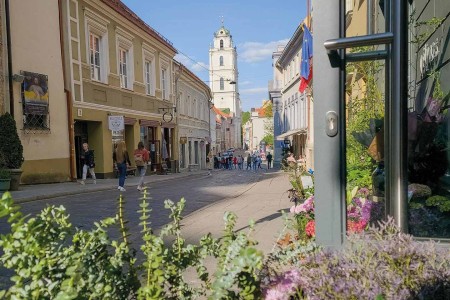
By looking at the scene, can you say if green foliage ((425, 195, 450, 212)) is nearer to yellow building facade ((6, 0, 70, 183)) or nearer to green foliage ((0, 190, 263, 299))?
green foliage ((0, 190, 263, 299))

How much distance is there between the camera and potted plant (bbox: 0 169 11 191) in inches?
380

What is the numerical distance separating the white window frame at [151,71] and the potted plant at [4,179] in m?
11.2

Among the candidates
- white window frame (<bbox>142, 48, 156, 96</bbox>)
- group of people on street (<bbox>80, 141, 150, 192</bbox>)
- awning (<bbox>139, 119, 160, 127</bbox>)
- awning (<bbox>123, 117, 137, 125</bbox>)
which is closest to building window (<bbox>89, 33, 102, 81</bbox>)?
awning (<bbox>123, 117, 137, 125</bbox>)

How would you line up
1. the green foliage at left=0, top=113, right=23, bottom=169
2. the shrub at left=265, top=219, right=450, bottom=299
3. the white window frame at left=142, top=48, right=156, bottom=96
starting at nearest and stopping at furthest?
the shrub at left=265, top=219, right=450, bottom=299, the green foliage at left=0, top=113, right=23, bottom=169, the white window frame at left=142, top=48, right=156, bottom=96

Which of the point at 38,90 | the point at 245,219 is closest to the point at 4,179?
the point at 38,90

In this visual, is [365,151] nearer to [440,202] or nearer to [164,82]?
[440,202]

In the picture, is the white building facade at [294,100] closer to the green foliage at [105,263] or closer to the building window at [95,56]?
the building window at [95,56]

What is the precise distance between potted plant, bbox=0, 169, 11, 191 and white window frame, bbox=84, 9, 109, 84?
6431 millimetres

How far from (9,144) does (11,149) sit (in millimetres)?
150

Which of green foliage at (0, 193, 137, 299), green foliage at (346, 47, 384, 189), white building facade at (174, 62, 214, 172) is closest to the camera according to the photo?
green foliage at (0, 193, 137, 299)

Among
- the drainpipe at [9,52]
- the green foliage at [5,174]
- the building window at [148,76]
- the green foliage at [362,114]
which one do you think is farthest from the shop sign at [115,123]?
the green foliage at [362,114]

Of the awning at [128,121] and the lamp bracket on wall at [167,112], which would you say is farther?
the lamp bracket on wall at [167,112]

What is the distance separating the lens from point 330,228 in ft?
5.84

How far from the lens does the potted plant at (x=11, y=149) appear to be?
10202 mm
